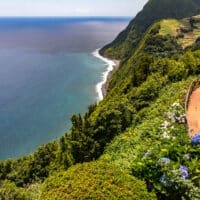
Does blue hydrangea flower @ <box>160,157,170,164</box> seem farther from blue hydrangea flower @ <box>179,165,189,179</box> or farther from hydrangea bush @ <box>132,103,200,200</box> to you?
blue hydrangea flower @ <box>179,165,189,179</box>

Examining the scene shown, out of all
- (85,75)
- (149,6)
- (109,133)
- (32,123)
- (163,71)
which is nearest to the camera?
(109,133)

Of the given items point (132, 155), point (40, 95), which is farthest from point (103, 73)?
point (132, 155)

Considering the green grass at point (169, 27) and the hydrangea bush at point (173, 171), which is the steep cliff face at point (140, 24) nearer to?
the green grass at point (169, 27)

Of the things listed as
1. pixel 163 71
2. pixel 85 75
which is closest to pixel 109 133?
pixel 163 71

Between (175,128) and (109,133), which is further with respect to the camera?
(109,133)

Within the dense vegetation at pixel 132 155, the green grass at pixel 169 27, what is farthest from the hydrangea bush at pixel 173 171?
the green grass at pixel 169 27

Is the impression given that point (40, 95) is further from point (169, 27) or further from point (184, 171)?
point (184, 171)

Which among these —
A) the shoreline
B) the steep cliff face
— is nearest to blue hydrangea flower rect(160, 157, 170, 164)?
the shoreline

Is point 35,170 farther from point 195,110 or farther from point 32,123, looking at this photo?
point 32,123
